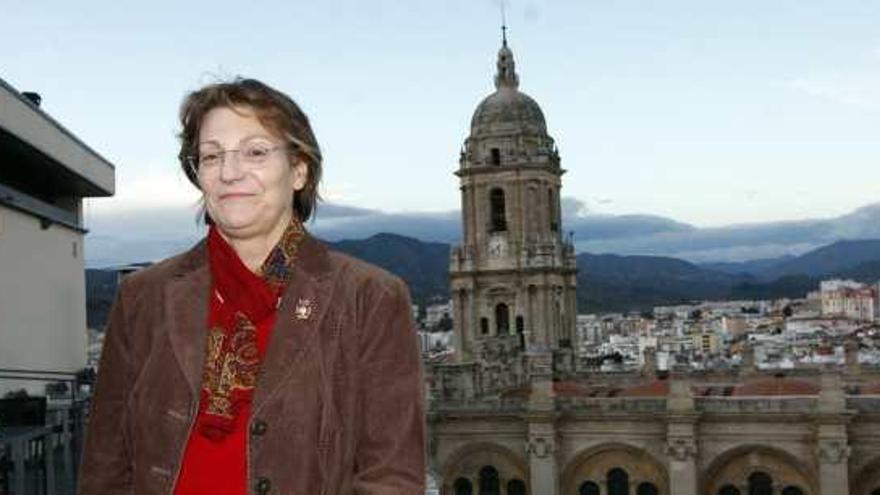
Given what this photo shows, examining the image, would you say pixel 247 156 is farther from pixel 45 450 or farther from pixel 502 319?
pixel 502 319

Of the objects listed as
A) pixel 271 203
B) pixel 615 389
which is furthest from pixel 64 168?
pixel 615 389

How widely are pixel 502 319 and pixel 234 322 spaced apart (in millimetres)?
33610

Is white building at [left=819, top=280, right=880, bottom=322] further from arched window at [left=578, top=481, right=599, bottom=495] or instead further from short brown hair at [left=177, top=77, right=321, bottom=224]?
short brown hair at [left=177, top=77, right=321, bottom=224]

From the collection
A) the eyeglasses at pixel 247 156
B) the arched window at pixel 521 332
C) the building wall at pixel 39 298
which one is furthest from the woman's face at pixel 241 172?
the arched window at pixel 521 332

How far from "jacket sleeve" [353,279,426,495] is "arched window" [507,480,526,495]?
1067 inches

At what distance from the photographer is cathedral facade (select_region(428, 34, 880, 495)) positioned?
85.1 feet

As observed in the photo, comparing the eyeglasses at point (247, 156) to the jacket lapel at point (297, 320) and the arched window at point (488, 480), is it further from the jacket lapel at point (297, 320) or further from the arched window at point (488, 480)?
the arched window at point (488, 480)

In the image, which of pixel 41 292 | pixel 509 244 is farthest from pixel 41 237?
pixel 509 244

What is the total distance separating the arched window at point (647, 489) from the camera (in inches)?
1090

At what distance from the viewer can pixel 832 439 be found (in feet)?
82.5

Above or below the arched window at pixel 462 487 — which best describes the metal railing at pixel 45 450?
above

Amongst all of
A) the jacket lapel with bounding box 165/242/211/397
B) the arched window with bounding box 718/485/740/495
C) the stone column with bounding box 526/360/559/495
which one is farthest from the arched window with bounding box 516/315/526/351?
the jacket lapel with bounding box 165/242/211/397

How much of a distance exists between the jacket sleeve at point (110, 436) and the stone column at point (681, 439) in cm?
2473

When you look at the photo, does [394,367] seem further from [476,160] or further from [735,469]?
[476,160]
